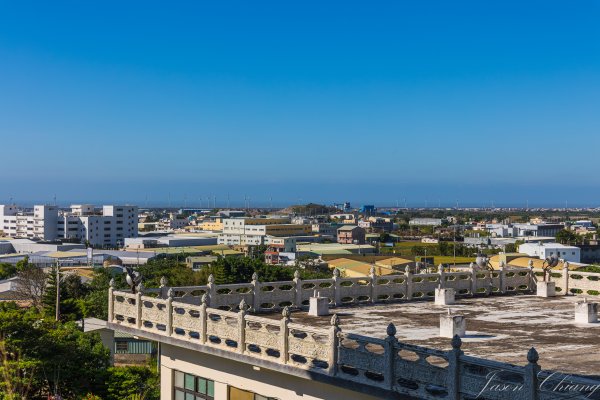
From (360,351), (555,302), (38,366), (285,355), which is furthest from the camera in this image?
(38,366)

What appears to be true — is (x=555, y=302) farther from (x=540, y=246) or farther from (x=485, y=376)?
(x=540, y=246)

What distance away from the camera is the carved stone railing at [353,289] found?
70.4 feet

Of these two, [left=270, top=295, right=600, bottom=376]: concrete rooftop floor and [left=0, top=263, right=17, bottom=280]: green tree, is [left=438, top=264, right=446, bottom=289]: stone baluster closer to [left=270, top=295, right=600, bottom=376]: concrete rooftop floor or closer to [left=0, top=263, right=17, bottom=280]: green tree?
[left=270, top=295, right=600, bottom=376]: concrete rooftop floor

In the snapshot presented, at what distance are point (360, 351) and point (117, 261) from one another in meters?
117

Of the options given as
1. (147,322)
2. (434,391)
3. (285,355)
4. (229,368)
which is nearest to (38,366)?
(147,322)

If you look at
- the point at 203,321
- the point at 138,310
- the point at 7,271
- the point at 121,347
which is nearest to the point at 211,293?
the point at 138,310

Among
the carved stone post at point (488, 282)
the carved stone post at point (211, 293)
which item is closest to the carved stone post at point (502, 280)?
the carved stone post at point (488, 282)

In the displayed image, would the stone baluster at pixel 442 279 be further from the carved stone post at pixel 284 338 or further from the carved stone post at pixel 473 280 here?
the carved stone post at pixel 284 338

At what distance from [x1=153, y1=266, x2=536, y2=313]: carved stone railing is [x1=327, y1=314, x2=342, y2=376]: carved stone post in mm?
8042

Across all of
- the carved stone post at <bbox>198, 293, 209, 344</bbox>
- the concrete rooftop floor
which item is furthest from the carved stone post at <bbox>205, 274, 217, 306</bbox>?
the carved stone post at <bbox>198, 293, 209, 344</bbox>

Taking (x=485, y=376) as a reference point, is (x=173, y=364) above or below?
below

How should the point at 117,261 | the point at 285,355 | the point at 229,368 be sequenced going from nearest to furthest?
1. the point at 285,355
2. the point at 229,368
3. the point at 117,261

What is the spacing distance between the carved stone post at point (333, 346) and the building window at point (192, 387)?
4.49 m

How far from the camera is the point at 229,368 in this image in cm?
1631
